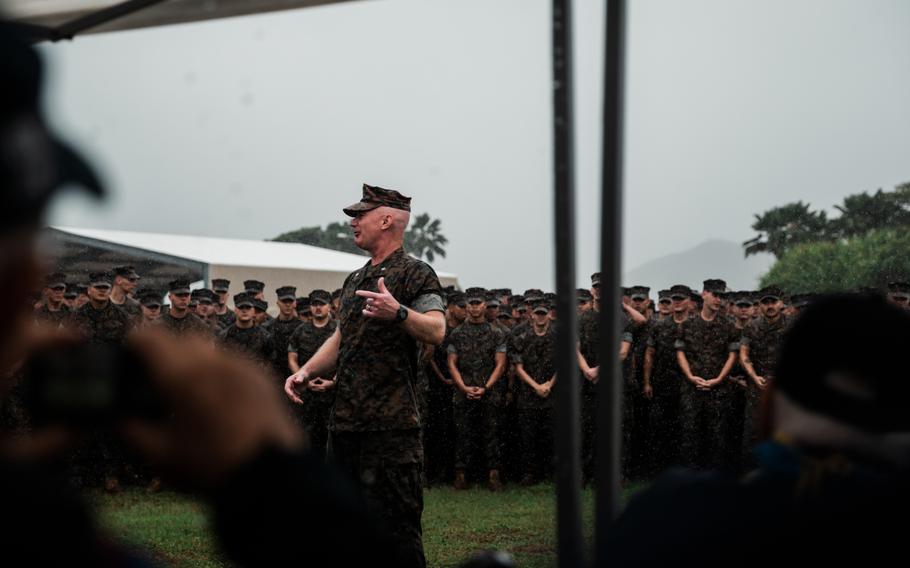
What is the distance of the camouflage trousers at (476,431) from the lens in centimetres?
1167

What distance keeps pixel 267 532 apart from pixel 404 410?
143 inches

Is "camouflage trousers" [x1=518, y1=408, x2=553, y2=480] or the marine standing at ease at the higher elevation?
the marine standing at ease

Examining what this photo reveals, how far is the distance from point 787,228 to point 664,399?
4007cm

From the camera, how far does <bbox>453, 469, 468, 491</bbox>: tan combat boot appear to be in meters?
11.4

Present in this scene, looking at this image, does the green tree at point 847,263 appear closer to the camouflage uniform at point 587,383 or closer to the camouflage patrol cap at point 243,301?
the camouflage uniform at point 587,383

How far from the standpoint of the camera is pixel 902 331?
1.16 meters

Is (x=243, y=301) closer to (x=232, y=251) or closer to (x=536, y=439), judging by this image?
(x=536, y=439)

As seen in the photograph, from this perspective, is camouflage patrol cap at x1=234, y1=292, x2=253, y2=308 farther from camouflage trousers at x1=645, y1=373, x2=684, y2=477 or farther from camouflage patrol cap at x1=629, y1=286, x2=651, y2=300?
camouflage trousers at x1=645, y1=373, x2=684, y2=477

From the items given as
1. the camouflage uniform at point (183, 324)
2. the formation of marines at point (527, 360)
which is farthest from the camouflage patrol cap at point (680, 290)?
the camouflage uniform at point (183, 324)

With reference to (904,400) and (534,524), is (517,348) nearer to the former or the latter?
(534,524)

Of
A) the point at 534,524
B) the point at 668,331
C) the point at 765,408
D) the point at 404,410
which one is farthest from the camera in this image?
the point at 668,331

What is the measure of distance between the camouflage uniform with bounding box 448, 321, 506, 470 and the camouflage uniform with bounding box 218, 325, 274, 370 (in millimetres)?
2074

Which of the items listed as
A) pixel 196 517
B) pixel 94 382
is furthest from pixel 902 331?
pixel 196 517

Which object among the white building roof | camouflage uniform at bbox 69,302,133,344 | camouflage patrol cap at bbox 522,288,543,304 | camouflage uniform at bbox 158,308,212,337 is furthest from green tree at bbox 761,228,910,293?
camouflage uniform at bbox 69,302,133,344
